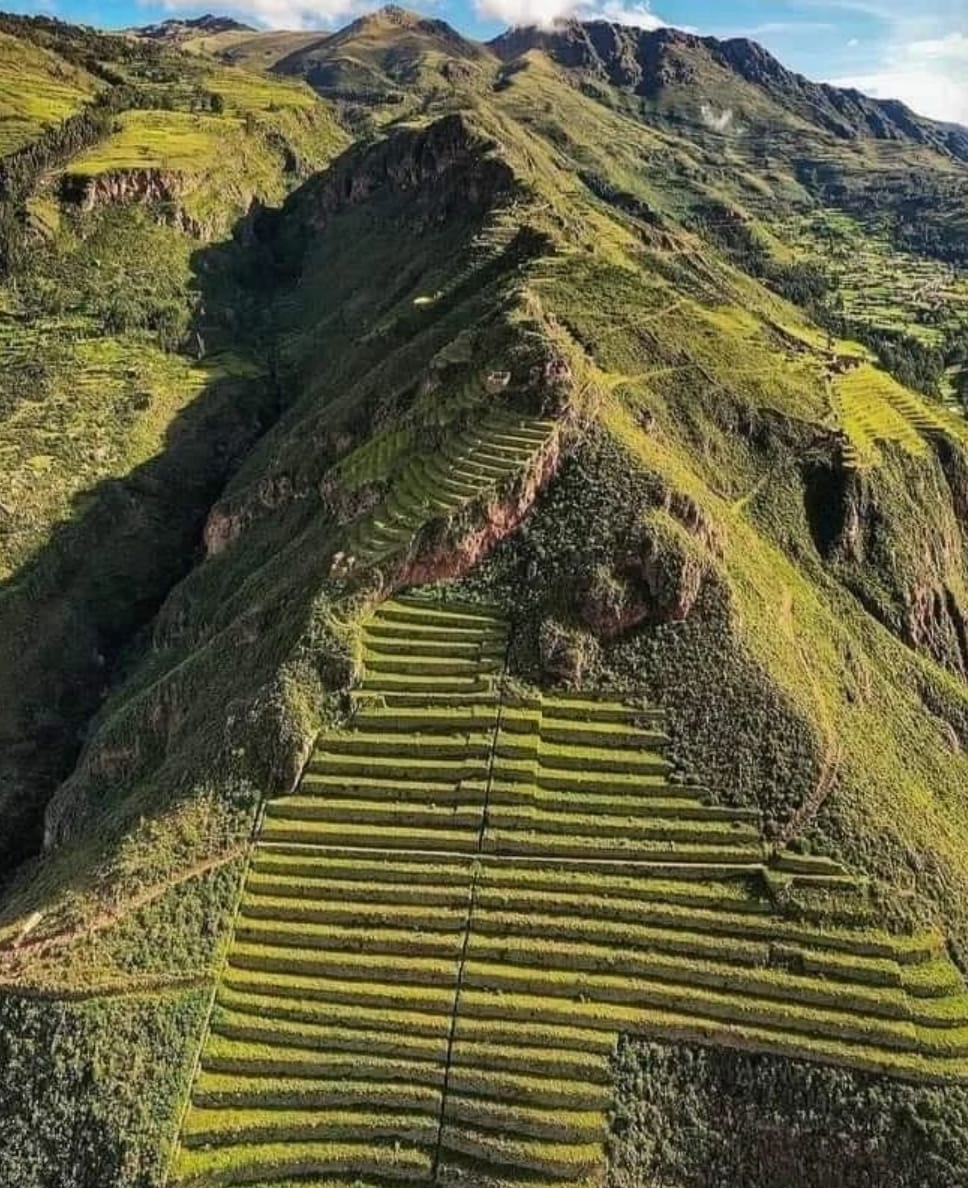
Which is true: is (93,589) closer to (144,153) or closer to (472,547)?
(472,547)

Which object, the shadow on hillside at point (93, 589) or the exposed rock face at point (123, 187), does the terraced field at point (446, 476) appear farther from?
the exposed rock face at point (123, 187)

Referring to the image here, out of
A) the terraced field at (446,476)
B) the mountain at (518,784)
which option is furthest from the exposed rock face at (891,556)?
the terraced field at (446,476)

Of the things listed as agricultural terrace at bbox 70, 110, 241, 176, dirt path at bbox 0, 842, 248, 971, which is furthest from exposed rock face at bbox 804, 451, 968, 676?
agricultural terrace at bbox 70, 110, 241, 176

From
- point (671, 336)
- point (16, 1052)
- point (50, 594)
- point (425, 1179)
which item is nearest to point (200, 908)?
point (16, 1052)

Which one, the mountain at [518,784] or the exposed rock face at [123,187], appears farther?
the exposed rock face at [123,187]

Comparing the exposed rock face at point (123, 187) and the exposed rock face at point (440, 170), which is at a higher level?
the exposed rock face at point (440, 170)

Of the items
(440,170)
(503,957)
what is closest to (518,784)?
(503,957)

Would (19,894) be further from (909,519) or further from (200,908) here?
(909,519)
